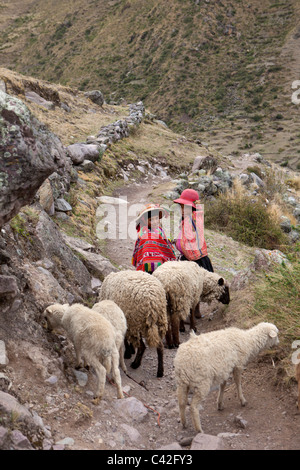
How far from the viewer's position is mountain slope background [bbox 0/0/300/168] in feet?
150

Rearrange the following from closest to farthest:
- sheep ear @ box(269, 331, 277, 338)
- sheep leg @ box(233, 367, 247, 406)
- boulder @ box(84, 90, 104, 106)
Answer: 1. sheep leg @ box(233, 367, 247, 406)
2. sheep ear @ box(269, 331, 277, 338)
3. boulder @ box(84, 90, 104, 106)

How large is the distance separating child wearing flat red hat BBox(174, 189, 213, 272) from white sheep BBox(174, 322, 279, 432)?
115 inches

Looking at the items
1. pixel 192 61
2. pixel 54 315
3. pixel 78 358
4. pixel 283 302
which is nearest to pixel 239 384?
pixel 283 302

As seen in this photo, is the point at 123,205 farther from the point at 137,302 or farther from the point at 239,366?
the point at 239,366

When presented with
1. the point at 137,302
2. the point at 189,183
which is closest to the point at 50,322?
the point at 137,302

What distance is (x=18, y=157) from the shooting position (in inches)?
145

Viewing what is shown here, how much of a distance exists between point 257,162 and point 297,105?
2341 centimetres

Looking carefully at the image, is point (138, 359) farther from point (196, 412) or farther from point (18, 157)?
point (18, 157)

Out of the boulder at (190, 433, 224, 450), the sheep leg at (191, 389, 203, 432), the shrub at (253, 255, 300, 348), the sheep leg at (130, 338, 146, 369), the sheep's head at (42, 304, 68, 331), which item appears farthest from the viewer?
the sheep leg at (130, 338, 146, 369)

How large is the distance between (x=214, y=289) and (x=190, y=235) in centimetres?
109

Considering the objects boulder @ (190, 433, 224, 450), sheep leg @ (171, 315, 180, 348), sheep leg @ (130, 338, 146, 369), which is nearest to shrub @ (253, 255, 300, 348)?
sheep leg @ (171, 315, 180, 348)

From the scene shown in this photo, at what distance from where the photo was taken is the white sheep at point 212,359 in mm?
3983

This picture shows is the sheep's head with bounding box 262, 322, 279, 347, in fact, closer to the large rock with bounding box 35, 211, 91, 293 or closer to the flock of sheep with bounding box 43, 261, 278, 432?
the flock of sheep with bounding box 43, 261, 278, 432

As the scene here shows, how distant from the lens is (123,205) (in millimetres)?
13070
